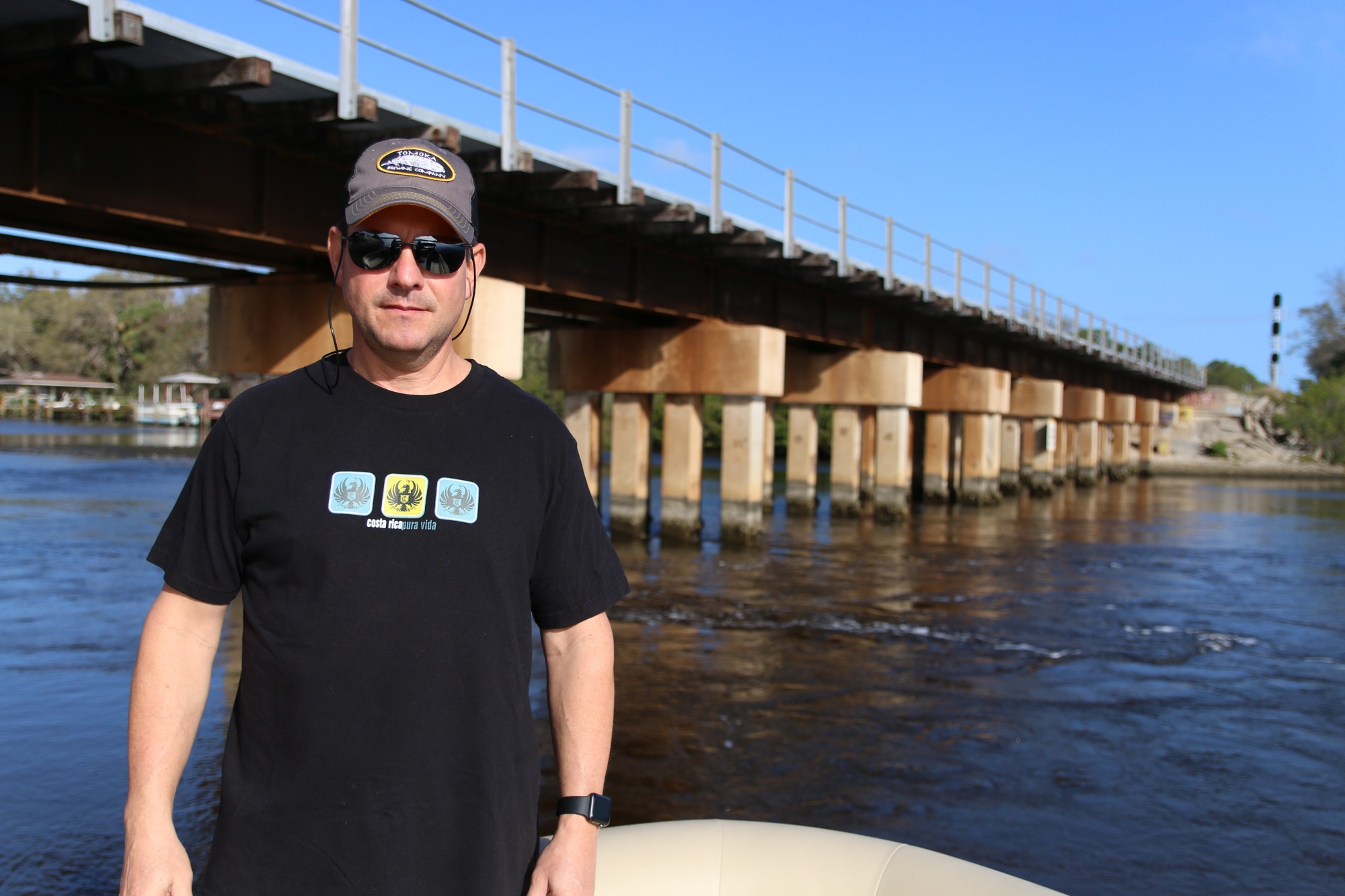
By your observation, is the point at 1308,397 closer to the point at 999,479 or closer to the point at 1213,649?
the point at 999,479

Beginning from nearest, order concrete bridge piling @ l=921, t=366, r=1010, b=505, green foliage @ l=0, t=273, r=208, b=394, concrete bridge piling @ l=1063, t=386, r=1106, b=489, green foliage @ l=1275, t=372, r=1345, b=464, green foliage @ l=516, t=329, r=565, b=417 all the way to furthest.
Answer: concrete bridge piling @ l=921, t=366, r=1010, b=505
concrete bridge piling @ l=1063, t=386, r=1106, b=489
green foliage @ l=516, t=329, r=565, b=417
green foliage @ l=1275, t=372, r=1345, b=464
green foliage @ l=0, t=273, r=208, b=394

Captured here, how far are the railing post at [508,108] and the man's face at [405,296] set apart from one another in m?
10.8

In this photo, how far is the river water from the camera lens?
259 inches

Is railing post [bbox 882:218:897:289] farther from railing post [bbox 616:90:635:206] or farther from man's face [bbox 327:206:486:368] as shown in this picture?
man's face [bbox 327:206:486:368]

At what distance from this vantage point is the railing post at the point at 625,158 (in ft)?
48.9

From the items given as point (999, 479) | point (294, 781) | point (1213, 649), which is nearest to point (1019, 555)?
point (1213, 649)

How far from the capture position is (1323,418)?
6950 cm

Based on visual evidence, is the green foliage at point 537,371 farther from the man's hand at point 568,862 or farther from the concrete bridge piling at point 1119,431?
the man's hand at point 568,862

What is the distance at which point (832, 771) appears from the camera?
25.4ft

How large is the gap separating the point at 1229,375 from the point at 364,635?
178m

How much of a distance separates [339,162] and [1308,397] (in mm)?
73905

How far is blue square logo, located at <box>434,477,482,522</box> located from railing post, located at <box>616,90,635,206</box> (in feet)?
43.0

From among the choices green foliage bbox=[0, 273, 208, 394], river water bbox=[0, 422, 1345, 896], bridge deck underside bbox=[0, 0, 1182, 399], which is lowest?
river water bbox=[0, 422, 1345, 896]

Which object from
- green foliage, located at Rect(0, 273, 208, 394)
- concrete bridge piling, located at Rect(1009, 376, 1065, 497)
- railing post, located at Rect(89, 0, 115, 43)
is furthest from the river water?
green foliage, located at Rect(0, 273, 208, 394)
